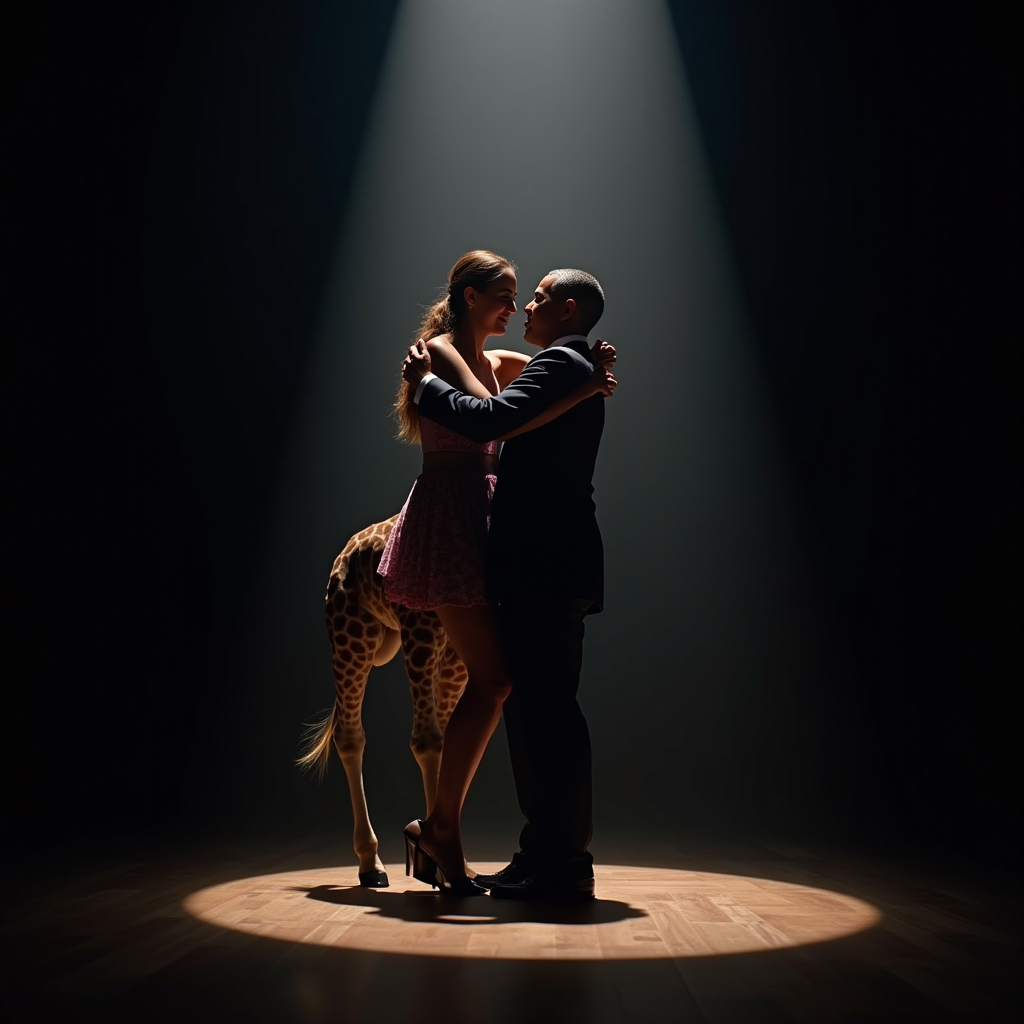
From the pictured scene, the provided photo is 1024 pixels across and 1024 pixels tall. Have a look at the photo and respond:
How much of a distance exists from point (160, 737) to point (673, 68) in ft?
13.7

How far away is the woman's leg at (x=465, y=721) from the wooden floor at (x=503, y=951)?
17 centimetres

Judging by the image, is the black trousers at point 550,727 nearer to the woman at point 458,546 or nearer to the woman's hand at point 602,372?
the woman at point 458,546

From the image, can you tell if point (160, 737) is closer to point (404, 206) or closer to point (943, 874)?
point (404, 206)

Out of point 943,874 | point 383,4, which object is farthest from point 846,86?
point 943,874

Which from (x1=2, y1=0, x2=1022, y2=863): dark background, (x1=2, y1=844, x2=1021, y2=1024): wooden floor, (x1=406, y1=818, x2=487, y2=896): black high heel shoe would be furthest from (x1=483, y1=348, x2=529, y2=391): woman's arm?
(x1=2, y1=0, x2=1022, y2=863): dark background

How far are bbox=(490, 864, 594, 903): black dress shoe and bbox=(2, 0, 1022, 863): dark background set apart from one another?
220cm

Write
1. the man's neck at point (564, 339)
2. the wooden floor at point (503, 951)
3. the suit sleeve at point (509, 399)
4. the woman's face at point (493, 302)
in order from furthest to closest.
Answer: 1. the woman's face at point (493, 302)
2. the man's neck at point (564, 339)
3. the suit sleeve at point (509, 399)
4. the wooden floor at point (503, 951)

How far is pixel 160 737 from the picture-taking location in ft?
18.6

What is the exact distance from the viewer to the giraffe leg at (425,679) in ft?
11.4

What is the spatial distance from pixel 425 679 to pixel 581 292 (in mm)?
1191

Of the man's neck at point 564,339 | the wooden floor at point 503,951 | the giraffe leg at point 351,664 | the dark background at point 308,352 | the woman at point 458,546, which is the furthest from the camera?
the dark background at point 308,352

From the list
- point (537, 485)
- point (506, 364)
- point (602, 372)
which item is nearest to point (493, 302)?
point (506, 364)

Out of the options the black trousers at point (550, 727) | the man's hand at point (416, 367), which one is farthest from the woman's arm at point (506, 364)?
the black trousers at point (550, 727)

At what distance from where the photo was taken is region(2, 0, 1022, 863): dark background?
562 cm
